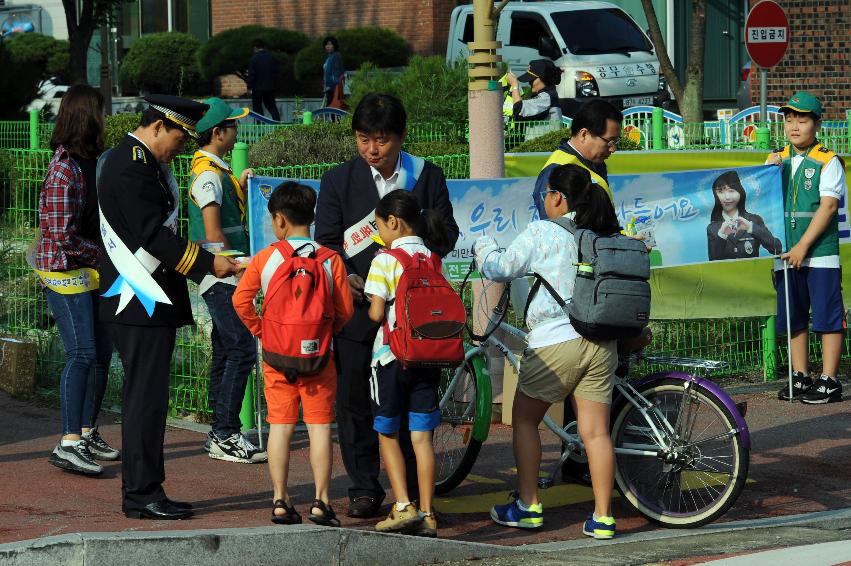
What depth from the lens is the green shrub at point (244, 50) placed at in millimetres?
32188

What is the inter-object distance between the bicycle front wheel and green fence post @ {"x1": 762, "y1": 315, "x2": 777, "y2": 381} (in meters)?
3.85

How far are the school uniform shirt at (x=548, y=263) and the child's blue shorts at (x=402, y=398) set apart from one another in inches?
21.3

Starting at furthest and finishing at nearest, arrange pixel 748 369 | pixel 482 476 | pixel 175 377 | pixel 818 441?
1. pixel 748 369
2. pixel 175 377
3. pixel 818 441
4. pixel 482 476

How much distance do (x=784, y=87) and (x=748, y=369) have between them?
12.5m

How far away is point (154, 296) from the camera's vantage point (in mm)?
6383

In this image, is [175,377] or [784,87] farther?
[784,87]

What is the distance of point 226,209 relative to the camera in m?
Result: 7.76

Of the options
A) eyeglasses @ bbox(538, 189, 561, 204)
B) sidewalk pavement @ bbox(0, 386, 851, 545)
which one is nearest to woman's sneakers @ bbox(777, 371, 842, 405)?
sidewalk pavement @ bbox(0, 386, 851, 545)

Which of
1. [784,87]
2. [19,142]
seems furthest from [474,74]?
[784,87]

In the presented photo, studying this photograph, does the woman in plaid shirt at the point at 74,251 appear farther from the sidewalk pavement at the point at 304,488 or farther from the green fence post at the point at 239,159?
the green fence post at the point at 239,159

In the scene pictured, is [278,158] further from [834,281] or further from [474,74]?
[834,281]

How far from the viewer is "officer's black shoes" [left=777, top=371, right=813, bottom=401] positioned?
32.3ft

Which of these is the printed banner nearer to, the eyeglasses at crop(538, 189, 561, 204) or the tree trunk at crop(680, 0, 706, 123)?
the eyeglasses at crop(538, 189, 561, 204)

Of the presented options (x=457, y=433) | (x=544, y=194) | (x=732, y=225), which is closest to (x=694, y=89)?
(x=732, y=225)
